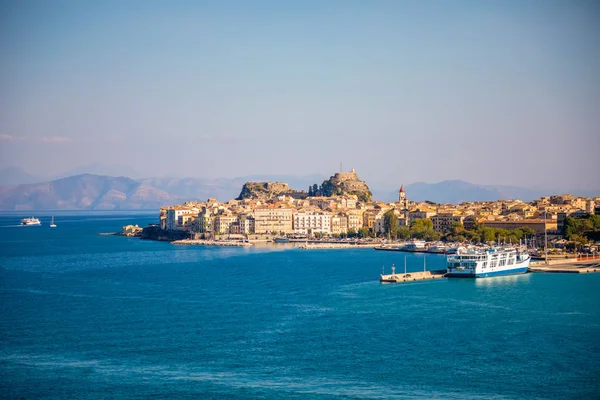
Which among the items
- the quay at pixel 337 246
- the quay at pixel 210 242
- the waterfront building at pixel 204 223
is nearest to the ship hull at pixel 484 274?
the quay at pixel 337 246

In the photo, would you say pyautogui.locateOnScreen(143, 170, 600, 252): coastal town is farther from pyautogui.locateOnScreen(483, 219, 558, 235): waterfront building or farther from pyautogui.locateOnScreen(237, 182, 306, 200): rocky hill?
pyautogui.locateOnScreen(237, 182, 306, 200): rocky hill

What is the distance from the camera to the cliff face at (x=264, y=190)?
74.1 m

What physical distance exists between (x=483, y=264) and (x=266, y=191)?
4967cm

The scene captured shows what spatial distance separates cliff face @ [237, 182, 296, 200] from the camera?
7406 cm

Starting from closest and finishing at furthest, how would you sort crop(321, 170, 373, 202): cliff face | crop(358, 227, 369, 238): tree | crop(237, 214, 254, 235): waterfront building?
crop(358, 227, 369, 238): tree < crop(237, 214, 254, 235): waterfront building < crop(321, 170, 373, 202): cliff face

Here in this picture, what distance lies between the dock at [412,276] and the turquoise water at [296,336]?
636 millimetres

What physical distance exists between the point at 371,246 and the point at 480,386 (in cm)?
3149

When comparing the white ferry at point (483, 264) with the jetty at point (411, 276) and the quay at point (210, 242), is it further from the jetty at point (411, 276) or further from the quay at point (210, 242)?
the quay at point (210, 242)

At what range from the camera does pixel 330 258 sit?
34.8 metres

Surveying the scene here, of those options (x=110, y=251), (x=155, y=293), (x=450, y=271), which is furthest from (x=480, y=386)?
(x=110, y=251)

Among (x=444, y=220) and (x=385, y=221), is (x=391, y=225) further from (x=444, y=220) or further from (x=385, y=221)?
(x=444, y=220)

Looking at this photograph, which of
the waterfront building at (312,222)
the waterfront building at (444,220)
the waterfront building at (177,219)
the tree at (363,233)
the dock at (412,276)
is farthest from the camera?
the waterfront building at (177,219)

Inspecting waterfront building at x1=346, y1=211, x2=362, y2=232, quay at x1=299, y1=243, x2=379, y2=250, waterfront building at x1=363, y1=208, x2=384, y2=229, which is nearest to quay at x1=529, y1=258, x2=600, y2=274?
quay at x1=299, y1=243, x2=379, y2=250

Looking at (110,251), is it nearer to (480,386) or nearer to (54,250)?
(54,250)
